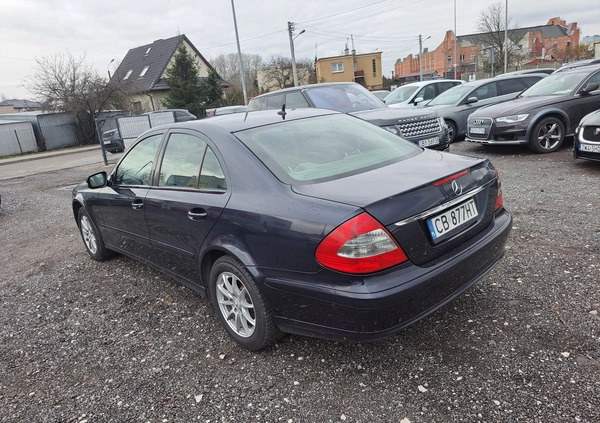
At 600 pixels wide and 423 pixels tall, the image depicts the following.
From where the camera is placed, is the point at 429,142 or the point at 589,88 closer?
the point at 429,142

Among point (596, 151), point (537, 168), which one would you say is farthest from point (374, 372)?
point (537, 168)

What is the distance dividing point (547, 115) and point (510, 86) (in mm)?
3570

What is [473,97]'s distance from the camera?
11.0 m

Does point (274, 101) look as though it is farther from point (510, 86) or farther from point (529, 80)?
point (529, 80)

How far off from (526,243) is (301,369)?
2.70m

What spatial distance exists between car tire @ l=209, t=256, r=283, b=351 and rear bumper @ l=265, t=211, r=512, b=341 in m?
0.12

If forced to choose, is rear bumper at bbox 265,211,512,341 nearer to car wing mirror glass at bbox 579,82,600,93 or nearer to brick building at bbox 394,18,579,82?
car wing mirror glass at bbox 579,82,600,93

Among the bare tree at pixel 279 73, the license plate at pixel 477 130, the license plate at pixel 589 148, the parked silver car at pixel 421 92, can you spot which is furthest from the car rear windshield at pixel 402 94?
the bare tree at pixel 279 73

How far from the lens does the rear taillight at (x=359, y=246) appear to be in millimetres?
2131

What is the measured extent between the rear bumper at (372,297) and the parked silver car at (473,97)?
29.5 ft

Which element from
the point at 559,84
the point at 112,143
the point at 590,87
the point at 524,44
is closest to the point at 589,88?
the point at 590,87

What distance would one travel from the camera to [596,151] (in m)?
6.30

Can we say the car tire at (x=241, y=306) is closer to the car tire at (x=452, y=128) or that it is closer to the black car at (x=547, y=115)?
the black car at (x=547, y=115)

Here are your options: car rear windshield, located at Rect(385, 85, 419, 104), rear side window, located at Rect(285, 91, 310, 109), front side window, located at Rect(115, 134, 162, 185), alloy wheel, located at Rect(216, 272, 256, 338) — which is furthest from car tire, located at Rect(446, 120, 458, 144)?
alloy wheel, located at Rect(216, 272, 256, 338)
